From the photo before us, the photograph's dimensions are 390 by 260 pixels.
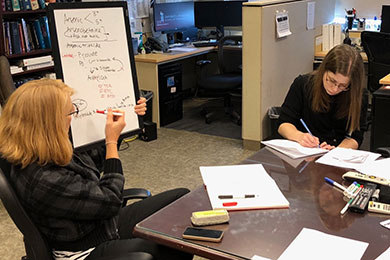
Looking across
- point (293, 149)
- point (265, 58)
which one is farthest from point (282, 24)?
point (293, 149)

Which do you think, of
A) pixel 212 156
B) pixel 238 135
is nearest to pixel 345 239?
pixel 212 156

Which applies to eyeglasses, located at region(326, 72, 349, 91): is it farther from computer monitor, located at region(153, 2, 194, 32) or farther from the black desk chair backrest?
computer monitor, located at region(153, 2, 194, 32)

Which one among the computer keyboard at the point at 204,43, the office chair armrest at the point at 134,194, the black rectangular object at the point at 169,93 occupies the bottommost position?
the black rectangular object at the point at 169,93

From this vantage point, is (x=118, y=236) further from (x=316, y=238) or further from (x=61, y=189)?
(x=316, y=238)

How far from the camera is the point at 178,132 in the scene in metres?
4.85

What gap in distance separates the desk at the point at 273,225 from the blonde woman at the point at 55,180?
19 cm

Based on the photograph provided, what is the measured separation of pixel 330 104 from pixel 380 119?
115cm

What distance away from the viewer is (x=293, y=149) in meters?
2.20

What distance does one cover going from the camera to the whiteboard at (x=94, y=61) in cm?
197

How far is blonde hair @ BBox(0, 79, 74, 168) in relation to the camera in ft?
4.95

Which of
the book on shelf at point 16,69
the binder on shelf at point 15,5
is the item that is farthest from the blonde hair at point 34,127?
the binder on shelf at point 15,5

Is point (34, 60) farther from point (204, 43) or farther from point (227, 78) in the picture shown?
point (204, 43)

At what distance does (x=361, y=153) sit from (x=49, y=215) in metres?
1.35

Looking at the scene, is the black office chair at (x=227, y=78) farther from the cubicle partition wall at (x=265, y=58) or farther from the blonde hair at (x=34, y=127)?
the blonde hair at (x=34, y=127)
